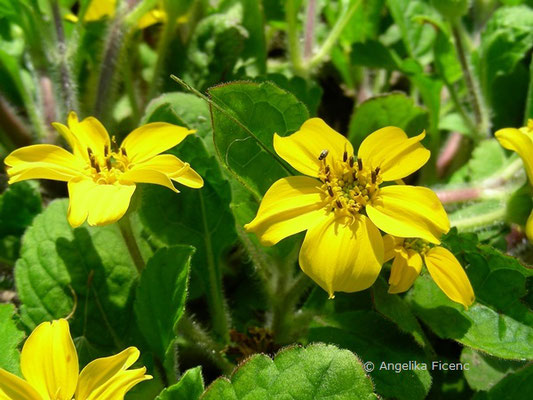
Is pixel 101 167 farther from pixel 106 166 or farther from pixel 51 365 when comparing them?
pixel 51 365

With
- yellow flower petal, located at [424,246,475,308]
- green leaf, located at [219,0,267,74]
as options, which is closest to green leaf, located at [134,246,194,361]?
yellow flower petal, located at [424,246,475,308]

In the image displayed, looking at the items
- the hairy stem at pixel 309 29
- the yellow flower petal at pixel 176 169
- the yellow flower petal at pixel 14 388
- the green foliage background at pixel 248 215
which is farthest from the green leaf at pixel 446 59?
the yellow flower petal at pixel 14 388

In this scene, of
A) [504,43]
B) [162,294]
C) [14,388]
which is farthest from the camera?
[504,43]

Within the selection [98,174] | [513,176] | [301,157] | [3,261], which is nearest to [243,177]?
[301,157]

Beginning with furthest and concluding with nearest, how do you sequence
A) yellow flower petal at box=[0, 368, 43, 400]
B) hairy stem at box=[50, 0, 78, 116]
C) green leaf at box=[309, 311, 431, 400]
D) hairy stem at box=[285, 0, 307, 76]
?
hairy stem at box=[285, 0, 307, 76]
hairy stem at box=[50, 0, 78, 116]
green leaf at box=[309, 311, 431, 400]
yellow flower petal at box=[0, 368, 43, 400]

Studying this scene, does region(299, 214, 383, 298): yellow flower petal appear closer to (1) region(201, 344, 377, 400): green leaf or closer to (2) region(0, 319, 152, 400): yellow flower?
(1) region(201, 344, 377, 400): green leaf

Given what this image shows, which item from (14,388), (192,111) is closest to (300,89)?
(192,111)

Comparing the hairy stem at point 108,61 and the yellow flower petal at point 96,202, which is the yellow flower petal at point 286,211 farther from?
the hairy stem at point 108,61

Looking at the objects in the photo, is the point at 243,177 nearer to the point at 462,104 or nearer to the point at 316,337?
the point at 316,337
